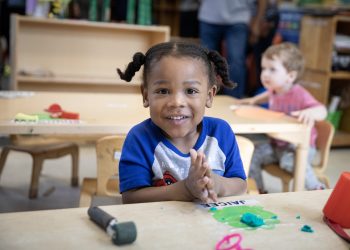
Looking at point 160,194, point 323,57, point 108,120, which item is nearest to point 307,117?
point 108,120

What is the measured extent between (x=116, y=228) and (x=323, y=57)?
414 centimetres

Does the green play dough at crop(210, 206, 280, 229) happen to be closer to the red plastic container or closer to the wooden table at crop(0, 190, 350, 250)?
the wooden table at crop(0, 190, 350, 250)

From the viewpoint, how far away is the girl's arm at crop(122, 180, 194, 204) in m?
1.10

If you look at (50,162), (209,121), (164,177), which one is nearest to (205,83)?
(209,121)

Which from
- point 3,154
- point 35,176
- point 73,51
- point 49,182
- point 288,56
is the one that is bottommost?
point 49,182

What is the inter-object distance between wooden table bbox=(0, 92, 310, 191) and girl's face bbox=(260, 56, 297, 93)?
0.38 m

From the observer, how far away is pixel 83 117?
6.67 ft

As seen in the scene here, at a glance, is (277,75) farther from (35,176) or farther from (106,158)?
(35,176)

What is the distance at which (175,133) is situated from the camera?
4.10 feet

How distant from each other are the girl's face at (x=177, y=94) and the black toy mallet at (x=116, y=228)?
0.41m

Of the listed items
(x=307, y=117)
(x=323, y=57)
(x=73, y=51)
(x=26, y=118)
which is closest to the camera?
(x=26, y=118)

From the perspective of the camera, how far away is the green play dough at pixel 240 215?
92 cm

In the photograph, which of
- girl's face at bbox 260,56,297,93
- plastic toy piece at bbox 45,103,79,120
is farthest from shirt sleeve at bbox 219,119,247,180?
girl's face at bbox 260,56,297,93

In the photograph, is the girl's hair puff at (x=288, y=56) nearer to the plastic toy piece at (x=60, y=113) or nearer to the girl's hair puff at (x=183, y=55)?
the plastic toy piece at (x=60, y=113)
